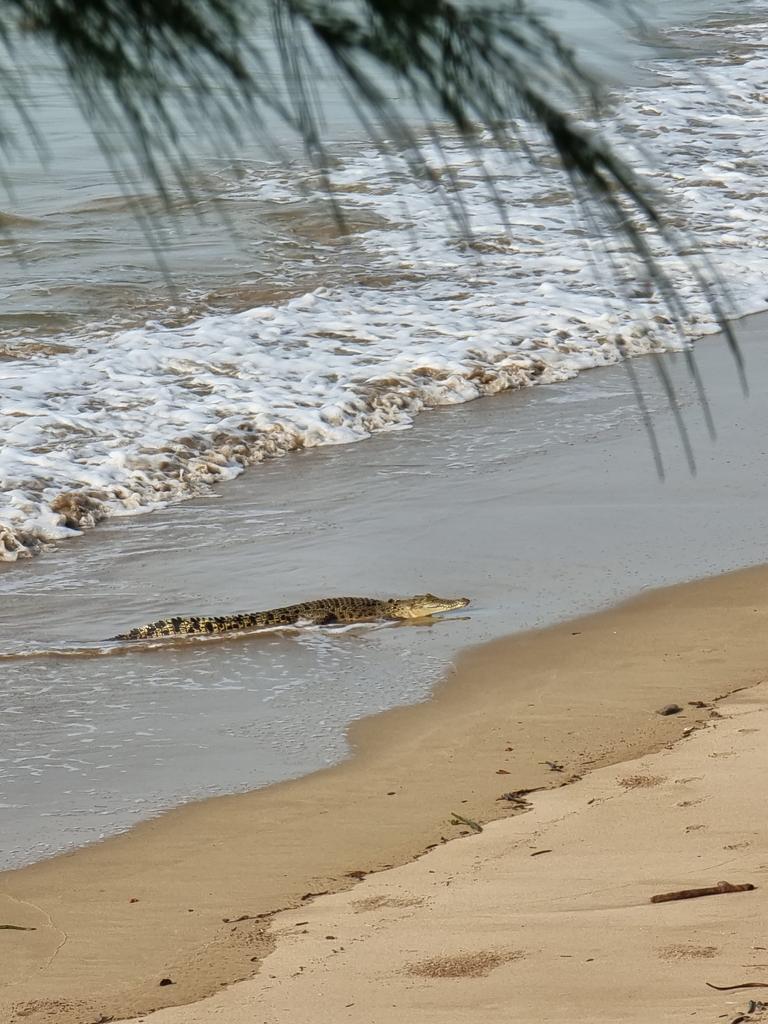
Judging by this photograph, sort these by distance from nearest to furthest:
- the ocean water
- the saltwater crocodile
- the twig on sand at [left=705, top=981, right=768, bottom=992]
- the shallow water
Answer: the twig on sand at [left=705, top=981, right=768, bottom=992] → the shallow water → the ocean water → the saltwater crocodile

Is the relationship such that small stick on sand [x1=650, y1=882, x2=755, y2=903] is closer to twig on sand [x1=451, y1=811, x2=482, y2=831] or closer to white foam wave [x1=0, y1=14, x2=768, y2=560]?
twig on sand [x1=451, y1=811, x2=482, y2=831]

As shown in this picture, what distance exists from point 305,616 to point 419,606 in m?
0.59

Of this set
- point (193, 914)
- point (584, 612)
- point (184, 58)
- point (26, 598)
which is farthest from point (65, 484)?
point (184, 58)

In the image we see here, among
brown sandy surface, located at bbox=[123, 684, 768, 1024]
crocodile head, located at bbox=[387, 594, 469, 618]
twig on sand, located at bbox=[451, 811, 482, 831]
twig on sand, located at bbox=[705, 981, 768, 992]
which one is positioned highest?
twig on sand, located at bbox=[705, 981, 768, 992]

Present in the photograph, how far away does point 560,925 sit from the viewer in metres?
3.79

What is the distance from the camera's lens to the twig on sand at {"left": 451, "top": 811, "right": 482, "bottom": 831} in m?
4.82

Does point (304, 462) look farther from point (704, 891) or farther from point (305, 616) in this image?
point (704, 891)

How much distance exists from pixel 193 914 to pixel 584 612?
130 inches

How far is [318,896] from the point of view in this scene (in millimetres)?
4430

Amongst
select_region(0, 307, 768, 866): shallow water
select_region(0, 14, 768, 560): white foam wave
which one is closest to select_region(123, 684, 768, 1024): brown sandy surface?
select_region(0, 307, 768, 866): shallow water

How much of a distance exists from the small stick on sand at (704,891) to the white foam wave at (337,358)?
446 cm

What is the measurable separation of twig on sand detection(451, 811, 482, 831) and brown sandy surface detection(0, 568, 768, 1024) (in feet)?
0.11

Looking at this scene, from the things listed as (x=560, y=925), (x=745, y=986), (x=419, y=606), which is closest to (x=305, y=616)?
(x=419, y=606)

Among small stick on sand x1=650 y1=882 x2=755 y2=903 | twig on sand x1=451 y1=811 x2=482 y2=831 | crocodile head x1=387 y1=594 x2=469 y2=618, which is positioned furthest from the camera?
crocodile head x1=387 y1=594 x2=469 y2=618
